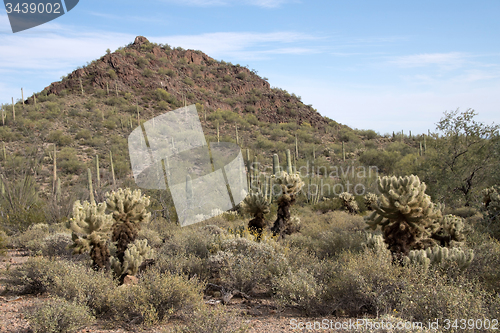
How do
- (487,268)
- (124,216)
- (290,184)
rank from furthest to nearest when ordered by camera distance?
(290,184)
(124,216)
(487,268)

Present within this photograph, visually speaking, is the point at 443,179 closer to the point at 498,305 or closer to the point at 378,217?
the point at 378,217

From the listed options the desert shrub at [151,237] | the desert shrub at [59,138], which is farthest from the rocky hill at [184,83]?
the desert shrub at [151,237]

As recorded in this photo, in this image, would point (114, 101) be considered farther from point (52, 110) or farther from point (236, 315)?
point (236, 315)

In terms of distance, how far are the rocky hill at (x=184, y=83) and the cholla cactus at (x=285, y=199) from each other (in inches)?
1480

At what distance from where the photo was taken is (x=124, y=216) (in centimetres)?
757

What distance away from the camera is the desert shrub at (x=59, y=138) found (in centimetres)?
3078

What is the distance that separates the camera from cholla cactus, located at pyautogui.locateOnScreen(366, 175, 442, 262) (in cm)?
698

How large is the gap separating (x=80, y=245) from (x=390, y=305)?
5.89m

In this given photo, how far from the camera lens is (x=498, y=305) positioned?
165 inches

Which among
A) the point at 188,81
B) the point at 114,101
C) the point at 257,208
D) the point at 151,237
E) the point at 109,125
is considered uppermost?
the point at 188,81

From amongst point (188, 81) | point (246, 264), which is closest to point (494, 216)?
point (246, 264)

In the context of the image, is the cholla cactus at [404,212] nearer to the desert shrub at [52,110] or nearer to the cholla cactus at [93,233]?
the cholla cactus at [93,233]

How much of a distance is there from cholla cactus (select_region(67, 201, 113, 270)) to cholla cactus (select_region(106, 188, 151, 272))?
0.95 feet

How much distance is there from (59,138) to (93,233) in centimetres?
2797
